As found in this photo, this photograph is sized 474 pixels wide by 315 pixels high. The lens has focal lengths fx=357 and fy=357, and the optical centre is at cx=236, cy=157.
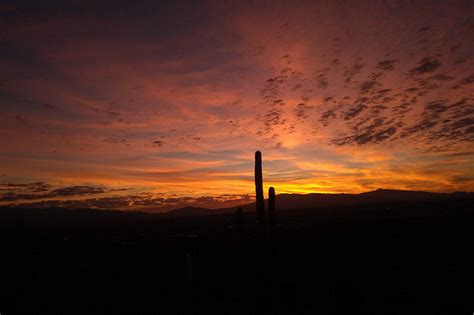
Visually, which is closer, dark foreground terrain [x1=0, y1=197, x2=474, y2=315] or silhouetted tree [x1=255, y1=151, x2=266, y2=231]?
dark foreground terrain [x1=0, y1=197, x2=474, y2=315]

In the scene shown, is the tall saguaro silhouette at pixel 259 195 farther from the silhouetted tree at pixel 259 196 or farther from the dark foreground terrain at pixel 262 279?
the dark foreground terrain at pixel 262 279

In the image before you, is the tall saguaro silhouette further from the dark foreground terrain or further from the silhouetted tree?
the dark foreground terrain

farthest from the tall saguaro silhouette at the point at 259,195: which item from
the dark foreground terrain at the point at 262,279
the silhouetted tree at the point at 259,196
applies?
the dark foreground terrain at the point at 262,279

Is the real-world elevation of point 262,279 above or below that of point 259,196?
below

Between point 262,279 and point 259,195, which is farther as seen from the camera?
point 259,195

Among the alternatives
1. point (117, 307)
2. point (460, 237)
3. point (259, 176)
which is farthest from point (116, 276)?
point (460, 237)

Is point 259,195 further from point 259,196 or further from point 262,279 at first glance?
point 262,279

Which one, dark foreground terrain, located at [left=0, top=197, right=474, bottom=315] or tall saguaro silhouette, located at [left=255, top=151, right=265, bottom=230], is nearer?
dark foreground terrain, located at [left=0, top=197, right=474, bottom=315]

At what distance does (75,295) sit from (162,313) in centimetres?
533

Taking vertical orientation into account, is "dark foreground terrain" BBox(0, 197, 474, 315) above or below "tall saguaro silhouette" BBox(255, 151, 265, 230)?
below

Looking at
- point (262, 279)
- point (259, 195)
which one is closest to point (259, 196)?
point (259, 195)

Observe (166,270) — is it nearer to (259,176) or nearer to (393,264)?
(259,176)

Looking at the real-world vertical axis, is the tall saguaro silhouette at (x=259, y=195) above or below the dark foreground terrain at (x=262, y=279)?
above

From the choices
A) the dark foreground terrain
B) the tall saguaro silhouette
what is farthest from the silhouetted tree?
the dark foreground terrain
